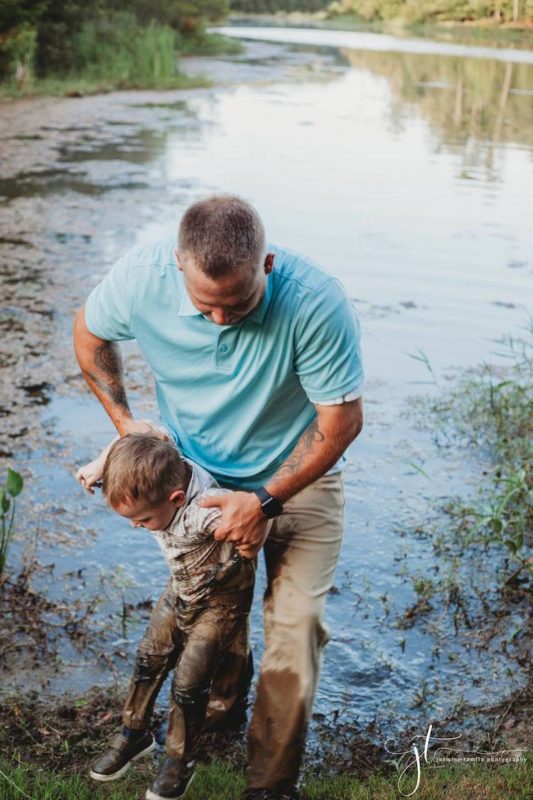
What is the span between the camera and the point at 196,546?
3219mm

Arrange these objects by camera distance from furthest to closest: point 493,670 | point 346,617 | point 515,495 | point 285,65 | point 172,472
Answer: point 285,65
point 515,495
point 346,617
point 493,670
point 172,472

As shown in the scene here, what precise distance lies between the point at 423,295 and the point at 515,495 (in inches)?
170

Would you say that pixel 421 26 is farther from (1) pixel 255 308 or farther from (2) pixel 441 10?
(1) pixel 255 308

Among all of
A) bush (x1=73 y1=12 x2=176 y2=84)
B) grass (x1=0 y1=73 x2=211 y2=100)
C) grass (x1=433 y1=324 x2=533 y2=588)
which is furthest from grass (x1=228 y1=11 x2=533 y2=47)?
grass (x1=433 y1=324 x2=533 y2=588)

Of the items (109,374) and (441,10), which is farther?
(441,10)

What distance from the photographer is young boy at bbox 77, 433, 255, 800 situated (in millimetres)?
3064

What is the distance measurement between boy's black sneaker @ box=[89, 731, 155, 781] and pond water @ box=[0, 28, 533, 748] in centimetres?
66

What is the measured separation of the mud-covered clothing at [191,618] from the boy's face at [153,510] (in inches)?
1.7

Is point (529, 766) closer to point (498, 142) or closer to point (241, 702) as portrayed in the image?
point (241, 702)

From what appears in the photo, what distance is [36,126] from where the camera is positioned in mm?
17625

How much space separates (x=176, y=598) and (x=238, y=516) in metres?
0.44

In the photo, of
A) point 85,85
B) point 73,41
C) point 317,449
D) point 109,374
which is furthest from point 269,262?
point 73,41

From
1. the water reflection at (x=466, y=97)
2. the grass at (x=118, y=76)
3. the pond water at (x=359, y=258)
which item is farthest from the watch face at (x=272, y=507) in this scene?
the grass at (x=118, y=76)

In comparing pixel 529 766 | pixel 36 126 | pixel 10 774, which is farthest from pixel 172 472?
pixel 36 126
